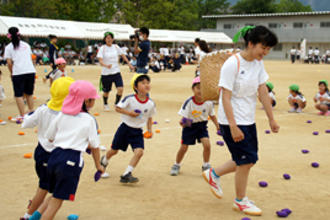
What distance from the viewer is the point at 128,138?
18.3 ft

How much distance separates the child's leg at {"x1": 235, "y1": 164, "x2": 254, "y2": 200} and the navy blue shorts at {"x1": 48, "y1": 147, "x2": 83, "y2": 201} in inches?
66.4

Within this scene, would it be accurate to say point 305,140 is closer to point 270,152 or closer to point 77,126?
point 270,152

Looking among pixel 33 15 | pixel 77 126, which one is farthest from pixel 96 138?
pixel 33 15

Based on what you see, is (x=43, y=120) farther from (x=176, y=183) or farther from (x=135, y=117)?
(x=176, y=183)

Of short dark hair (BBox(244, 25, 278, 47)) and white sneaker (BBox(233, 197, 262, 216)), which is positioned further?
white sneaker (BBox(233, 197, 262, 216))

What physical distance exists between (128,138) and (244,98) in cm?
191

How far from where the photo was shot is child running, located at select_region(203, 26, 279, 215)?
4.11 m

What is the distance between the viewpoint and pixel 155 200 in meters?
4.80

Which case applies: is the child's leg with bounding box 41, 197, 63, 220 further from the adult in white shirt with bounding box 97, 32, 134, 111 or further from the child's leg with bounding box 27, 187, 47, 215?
the adult in white shirt with bounding box 97, 32, 134, 111

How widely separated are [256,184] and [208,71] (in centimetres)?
163

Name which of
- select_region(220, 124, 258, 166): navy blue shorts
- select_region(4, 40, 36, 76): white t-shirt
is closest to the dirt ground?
select_region(220, 124, 258, 166): navy blue shorts

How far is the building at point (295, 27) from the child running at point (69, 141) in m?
62.1

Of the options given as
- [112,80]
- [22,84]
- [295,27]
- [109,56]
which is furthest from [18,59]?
[295,27]

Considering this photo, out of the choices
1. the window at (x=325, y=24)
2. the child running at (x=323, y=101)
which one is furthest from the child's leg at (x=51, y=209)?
the window at (x=325, y=24)
